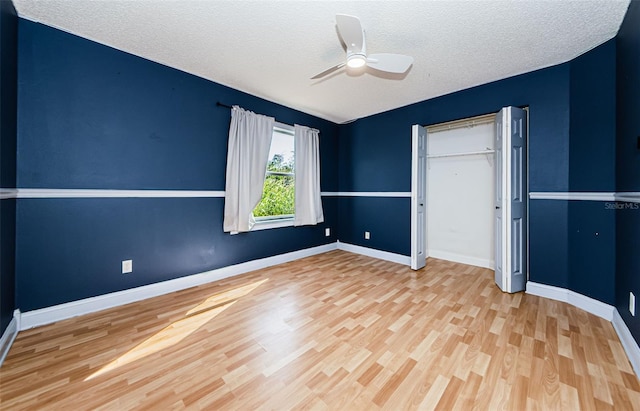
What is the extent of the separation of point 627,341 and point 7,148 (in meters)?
4.71

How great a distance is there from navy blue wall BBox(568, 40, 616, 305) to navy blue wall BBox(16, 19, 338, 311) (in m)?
3.86

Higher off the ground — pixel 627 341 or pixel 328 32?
pixel 328 32

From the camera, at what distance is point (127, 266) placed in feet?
7.80

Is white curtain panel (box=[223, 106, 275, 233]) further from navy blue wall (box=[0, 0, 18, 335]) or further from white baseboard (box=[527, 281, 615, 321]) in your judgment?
white baseboard (box=[527, 281, 615, 321])

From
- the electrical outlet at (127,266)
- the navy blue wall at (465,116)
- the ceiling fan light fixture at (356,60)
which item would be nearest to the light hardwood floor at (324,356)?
the electrical outlet at (127,266)

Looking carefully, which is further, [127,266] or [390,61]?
[127,266]

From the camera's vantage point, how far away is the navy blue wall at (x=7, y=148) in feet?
5.38

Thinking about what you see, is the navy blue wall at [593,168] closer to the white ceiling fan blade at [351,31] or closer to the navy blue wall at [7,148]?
the white ceiling fan blade at [351,31]

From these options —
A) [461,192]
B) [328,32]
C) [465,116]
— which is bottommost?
[461,192]

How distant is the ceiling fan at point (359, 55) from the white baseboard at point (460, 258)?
3.06 metres

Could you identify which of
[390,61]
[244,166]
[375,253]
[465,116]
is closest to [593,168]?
[465,116]

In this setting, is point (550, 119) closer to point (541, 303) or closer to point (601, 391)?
point (541, 303)

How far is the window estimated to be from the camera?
3654 millimetres

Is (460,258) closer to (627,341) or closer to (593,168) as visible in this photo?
(593,168)
